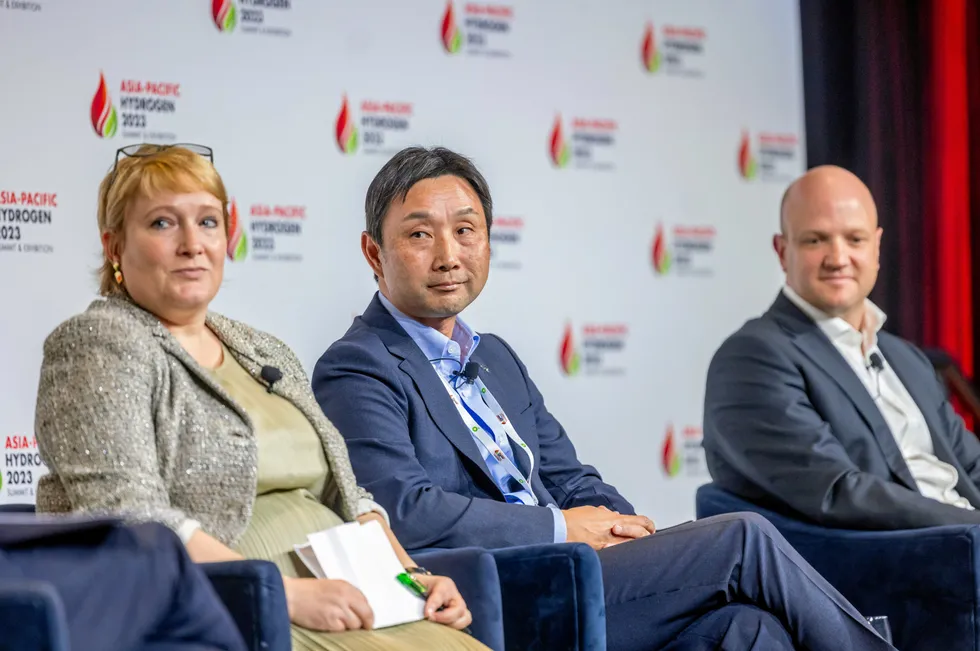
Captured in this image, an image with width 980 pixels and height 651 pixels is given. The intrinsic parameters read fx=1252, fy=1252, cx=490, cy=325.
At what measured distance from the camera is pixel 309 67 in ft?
14.5

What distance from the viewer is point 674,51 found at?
17.1 ft

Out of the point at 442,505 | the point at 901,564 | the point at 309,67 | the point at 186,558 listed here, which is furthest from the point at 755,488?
the point at 309,67

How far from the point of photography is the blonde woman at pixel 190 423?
6.50 feet

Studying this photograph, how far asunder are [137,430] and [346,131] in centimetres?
260

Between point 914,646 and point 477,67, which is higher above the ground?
point 477,67

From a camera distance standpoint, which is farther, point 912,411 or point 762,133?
point 762,133

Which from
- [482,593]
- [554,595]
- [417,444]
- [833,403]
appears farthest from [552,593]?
[833,403]

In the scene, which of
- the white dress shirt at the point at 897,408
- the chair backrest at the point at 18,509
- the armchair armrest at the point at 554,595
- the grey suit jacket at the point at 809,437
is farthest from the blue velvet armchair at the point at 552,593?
the white dress shirt at the point at 897,408

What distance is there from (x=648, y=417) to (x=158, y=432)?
3.27 metres

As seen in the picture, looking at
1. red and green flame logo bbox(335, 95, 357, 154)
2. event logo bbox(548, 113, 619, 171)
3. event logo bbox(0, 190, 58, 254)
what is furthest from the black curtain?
event logo bbox(0, 190, 58, 254)

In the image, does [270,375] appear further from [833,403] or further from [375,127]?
[375,127]

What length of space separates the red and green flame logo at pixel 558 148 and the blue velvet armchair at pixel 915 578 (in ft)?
7.63

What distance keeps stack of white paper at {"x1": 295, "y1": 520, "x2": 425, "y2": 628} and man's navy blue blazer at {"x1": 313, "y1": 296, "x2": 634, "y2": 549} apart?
31 cm

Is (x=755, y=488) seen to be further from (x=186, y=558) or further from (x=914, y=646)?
(x=186, y=558)
